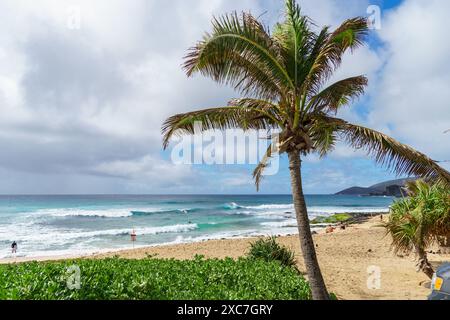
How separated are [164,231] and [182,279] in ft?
123

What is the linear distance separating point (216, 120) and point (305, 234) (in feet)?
10.6

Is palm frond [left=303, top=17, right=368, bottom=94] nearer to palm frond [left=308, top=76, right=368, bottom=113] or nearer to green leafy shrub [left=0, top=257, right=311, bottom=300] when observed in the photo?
palm frond [left=308, top=76, right=368, bottom=113]

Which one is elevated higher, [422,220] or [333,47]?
[333,47]

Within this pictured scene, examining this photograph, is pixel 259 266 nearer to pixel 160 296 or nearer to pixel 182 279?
pixel 182 279

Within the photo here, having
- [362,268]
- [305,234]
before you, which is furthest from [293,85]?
[362,268]

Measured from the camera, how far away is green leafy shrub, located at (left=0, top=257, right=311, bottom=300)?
4809 mm

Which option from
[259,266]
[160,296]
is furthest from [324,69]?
[160,296]

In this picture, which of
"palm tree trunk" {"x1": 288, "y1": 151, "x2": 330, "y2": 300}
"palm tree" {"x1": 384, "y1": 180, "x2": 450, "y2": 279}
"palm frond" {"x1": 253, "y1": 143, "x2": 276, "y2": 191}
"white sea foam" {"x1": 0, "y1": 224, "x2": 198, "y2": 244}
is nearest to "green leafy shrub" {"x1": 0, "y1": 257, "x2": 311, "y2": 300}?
"palm tree trunk" {"x1": 288, "y1": 151, "x2": 330, "y2": 300}

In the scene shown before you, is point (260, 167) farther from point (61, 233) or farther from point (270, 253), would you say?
point (61, 233)

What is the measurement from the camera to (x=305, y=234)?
24.1 feet

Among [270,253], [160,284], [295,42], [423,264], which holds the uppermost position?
[295,42]

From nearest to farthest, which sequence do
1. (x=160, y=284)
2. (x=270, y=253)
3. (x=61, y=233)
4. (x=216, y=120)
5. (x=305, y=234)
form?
(x=160, y=284) → (x=305, y=234) → (x=216, y=120) → (x=270, y=253) → (x=61, y=233)

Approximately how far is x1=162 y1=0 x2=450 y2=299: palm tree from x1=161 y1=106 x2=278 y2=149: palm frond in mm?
23
